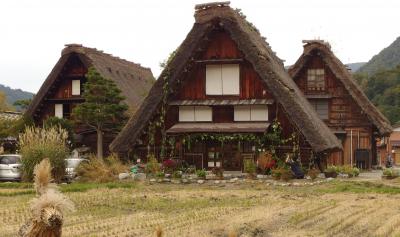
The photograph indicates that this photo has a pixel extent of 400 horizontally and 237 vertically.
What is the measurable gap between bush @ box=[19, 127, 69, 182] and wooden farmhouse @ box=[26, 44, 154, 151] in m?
15.6

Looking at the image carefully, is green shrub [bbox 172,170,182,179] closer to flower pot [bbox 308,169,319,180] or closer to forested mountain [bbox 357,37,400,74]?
flower pot [bbox 308,169,319,180]

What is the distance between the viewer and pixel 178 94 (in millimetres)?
28688

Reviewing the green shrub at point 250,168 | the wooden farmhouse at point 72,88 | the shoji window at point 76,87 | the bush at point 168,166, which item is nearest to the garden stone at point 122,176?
the bush at point 168,166

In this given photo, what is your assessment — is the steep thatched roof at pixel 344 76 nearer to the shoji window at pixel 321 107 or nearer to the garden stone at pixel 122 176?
the shoji window at pixel 321 107

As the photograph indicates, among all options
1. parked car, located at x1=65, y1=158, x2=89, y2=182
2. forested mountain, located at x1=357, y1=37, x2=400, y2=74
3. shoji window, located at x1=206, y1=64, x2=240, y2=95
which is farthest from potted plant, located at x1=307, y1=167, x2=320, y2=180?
forested mountain, located at x1=357, y1=37, x2=400, y2=74

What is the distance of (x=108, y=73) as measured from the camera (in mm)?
39938

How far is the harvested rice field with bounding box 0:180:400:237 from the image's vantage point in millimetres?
11359

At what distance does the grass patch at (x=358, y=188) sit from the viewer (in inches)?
781

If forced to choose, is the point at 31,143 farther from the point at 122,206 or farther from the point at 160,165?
the point at 122,206

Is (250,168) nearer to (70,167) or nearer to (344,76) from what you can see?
(70,167)

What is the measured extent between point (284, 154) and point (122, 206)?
1222 centimetres

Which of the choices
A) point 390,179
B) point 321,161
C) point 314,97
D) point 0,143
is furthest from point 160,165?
point 0,143

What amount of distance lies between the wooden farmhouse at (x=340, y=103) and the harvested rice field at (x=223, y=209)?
517 inches

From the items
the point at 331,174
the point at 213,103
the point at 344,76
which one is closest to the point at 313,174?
the point at 331,174
